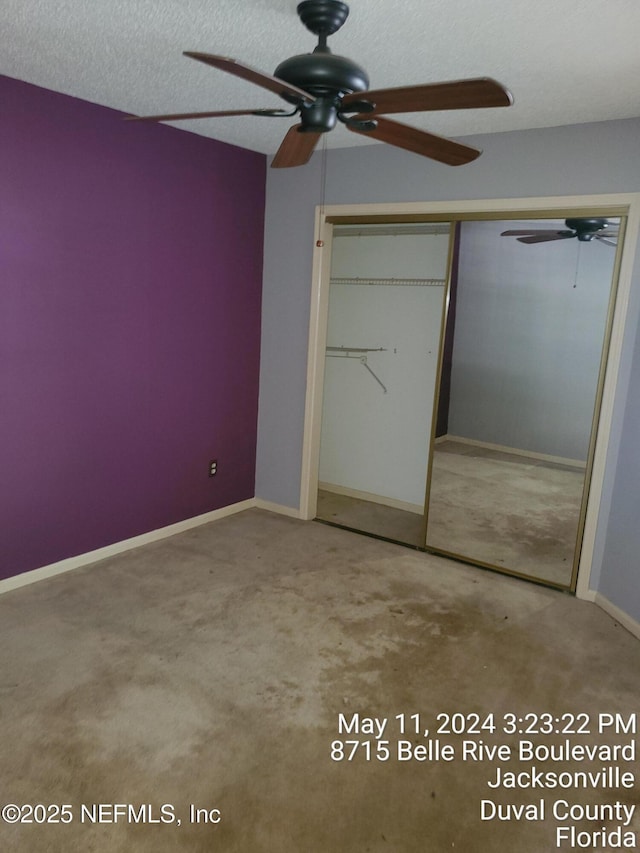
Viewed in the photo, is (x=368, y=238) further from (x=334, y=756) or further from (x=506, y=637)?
(x=334, y=756)

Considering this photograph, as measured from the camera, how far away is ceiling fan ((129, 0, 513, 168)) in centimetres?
166

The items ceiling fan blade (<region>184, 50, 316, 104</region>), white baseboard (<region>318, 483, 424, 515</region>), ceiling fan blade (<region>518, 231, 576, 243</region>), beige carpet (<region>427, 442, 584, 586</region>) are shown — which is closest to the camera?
ceiling fan blade (<region>184, 50, 316, 104</region>)

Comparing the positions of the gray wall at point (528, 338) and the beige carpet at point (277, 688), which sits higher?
the gray wall at point (528, 338)

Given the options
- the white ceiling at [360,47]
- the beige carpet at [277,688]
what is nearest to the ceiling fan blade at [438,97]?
the white ceiling at [360,47]

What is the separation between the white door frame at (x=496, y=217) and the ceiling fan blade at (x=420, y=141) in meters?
1.34

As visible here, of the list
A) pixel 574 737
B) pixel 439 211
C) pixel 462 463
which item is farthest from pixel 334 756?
pixel 439 211

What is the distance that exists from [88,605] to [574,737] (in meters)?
2.24

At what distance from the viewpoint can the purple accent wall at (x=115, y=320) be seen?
10.5 feet

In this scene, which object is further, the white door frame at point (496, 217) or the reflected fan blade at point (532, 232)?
the reflected fan blade at point (532, 232)

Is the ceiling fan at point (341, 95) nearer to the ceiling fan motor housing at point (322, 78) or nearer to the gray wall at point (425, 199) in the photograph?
the ceiling fan motor housing at point (322, 78)

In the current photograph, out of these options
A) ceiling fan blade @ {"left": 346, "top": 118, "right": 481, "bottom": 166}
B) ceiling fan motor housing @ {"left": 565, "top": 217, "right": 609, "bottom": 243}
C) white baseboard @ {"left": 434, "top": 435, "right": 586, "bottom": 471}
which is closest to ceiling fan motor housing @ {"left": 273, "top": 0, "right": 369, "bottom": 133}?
ceiling fan blade @ {"left": 346, "top": 118, "right": 481, "bottom": 166}

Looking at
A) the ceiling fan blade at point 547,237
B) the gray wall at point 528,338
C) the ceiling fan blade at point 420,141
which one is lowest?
the gray wall at point 528,338

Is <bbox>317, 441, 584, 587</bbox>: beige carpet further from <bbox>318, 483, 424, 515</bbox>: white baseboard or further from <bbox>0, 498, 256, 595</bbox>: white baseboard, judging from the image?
<bbox>0, 498, 256, 595</bbox>: white baseboard

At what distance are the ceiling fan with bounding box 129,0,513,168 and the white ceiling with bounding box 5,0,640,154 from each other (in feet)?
0.41
